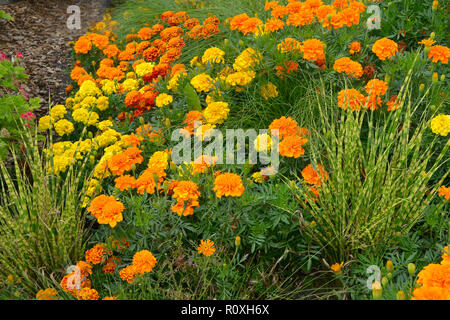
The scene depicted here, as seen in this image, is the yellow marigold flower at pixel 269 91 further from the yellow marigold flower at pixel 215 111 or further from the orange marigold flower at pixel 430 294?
the orange marigold flower at pixel 430 294

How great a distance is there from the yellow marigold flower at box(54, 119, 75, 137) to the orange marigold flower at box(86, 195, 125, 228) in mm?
1127

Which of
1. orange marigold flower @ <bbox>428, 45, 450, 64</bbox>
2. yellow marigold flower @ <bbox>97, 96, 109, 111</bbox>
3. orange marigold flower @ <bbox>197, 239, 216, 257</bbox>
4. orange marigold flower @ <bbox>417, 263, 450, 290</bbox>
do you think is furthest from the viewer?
yellow marigold flower @ <bbox>97, 96, 109, 111</bbox>

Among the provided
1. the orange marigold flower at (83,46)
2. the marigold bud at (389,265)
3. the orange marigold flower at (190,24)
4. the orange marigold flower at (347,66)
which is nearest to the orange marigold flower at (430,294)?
the marigold bud at (389,265)

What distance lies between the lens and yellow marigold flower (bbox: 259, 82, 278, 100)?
2.94m

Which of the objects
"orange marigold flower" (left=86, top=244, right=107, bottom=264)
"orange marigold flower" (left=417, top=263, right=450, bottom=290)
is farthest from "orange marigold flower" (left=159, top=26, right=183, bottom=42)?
"orange marigold flower" (left=417, top=263, right=450, bottom=290)

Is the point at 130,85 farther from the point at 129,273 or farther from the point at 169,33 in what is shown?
the point at 129,273

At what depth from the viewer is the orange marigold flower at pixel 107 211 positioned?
219 cm

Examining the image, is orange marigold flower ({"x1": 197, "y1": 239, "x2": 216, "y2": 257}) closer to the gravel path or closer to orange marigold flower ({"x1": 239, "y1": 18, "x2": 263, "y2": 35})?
orange marigold flower ({"x1": 239, "y1": 18, "x2": 263, "y2": 35})

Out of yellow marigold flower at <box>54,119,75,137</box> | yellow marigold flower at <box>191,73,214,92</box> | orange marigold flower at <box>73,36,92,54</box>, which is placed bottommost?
yellow marigold flower at <box>54,119,75,137</box>

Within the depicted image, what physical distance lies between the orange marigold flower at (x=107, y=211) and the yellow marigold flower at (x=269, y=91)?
127cm

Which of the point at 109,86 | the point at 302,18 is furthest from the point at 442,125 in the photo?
the point at 109,86

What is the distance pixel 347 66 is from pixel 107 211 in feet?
5.43

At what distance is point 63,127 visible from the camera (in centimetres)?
318
